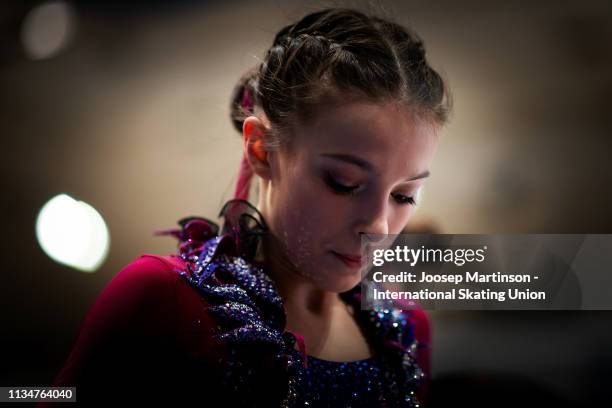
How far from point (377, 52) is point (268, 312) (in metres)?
0.33

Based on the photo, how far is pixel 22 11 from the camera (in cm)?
91

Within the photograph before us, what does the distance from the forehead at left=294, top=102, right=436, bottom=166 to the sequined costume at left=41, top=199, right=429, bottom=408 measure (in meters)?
0.15

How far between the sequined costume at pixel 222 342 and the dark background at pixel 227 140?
19cm

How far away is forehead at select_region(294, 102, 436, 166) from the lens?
623 millimetres

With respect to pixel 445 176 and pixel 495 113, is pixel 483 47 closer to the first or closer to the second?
pixel 495 113

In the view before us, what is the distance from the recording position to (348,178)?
0.62 metres

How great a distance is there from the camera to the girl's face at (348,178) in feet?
2.05

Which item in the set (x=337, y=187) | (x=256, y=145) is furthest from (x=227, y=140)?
(x=337, y=187)

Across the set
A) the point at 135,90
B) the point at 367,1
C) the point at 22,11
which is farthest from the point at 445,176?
the point at 22,11

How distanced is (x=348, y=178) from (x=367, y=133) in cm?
5

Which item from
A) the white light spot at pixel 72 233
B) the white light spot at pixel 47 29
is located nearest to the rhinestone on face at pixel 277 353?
the white light spot at pixel 72 233

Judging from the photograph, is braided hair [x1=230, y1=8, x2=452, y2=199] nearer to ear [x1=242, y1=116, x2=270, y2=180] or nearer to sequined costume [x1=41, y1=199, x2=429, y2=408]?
ear [x1=242, y1=116, x2=270, y2=180]

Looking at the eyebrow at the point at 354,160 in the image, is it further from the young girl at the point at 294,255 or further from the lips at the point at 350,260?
the lips at the point at 350,260

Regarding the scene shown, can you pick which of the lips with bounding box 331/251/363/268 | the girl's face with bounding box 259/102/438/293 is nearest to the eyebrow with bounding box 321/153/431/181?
the girl's face with bounding box 259/102/438/293
